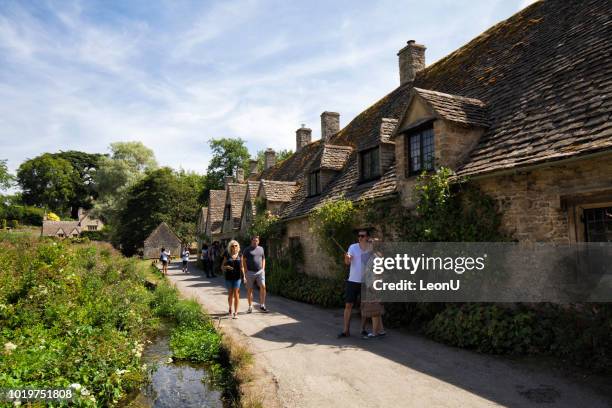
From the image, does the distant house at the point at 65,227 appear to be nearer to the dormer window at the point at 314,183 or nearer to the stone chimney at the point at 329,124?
the stone chimney at the point at 329,124

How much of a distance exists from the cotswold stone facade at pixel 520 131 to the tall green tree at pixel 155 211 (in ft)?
118

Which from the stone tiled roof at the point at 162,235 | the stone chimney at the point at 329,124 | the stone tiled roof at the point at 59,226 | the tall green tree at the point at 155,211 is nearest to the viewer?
the stone chimney at the point at 329,124

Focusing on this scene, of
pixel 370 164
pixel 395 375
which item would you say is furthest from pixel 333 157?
pixel 395 375

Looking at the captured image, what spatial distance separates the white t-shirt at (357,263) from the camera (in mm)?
7859

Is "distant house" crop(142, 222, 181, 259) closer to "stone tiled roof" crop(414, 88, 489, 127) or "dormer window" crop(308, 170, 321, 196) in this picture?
"dormer window" crop(308, 170, 321, 196)

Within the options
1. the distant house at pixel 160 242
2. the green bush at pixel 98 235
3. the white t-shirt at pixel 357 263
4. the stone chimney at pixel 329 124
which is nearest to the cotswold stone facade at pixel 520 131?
the white t-shirt at pixel 357 263

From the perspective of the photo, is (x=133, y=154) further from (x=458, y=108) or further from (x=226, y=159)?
(x=458, y=108)

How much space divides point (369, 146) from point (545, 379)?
29.6 feet

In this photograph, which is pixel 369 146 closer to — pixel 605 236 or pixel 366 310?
pixel 366 310

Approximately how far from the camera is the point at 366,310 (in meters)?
7.86

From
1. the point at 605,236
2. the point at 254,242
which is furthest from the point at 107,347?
the point at 605,236

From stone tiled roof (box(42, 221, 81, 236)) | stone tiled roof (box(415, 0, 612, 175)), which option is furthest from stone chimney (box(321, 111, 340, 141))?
stone tiled roof (box(42, 221, 81, 236))

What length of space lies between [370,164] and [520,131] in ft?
19.1

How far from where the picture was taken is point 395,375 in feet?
18.6
